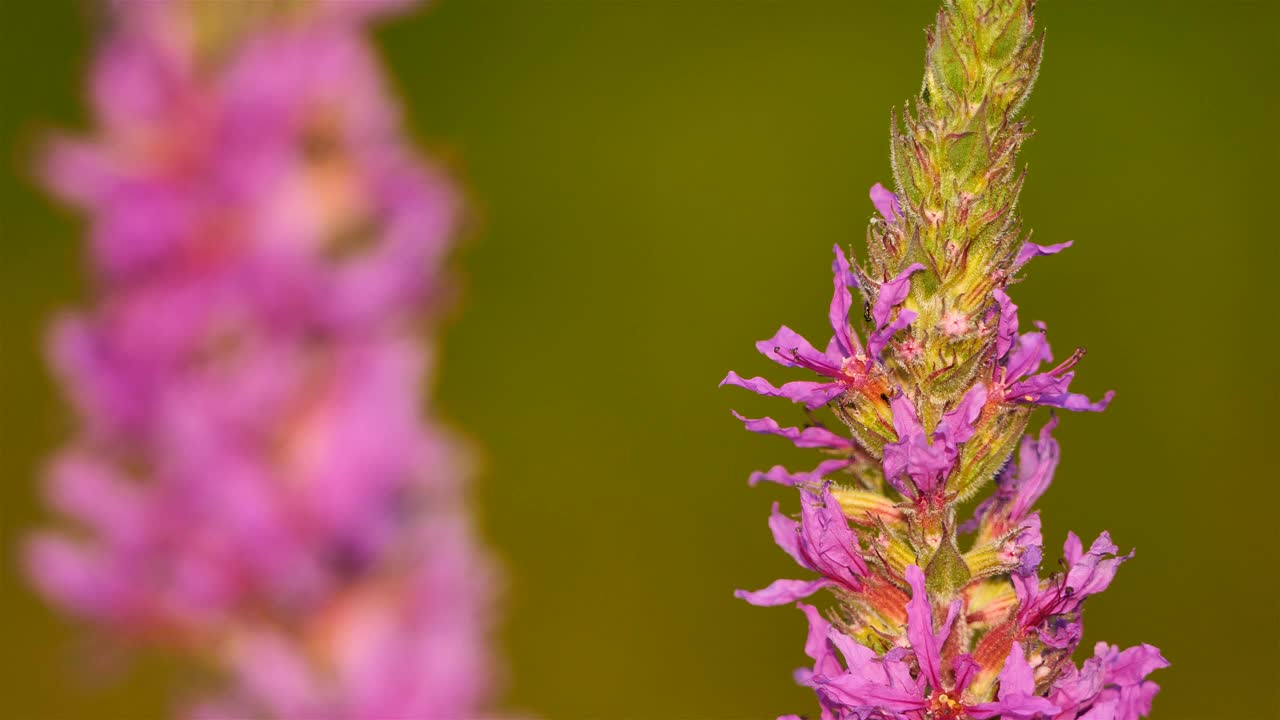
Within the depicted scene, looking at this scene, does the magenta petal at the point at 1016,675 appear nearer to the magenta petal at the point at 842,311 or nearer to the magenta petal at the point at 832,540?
the magenta petal at the point at 832,540

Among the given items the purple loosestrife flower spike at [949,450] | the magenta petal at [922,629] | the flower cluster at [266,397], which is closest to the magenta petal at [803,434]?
the purple loosestrife flower spike at [949,450]

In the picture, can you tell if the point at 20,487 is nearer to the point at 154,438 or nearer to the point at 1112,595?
the point at 154,438

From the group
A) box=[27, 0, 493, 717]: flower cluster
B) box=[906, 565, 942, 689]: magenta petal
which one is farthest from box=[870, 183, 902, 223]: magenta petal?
box=[27, 0, 493, 717]: flower cluster

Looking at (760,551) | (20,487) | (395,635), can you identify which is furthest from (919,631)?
(20,487)

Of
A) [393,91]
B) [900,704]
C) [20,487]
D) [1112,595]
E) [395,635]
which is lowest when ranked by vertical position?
[900,704]

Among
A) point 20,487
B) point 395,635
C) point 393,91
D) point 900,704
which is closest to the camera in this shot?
point 900,704

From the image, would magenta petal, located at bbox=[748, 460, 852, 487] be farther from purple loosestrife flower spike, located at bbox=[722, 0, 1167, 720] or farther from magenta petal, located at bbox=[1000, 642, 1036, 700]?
magenta petal, located at bbox=[1000, 642, 1036, 700]
